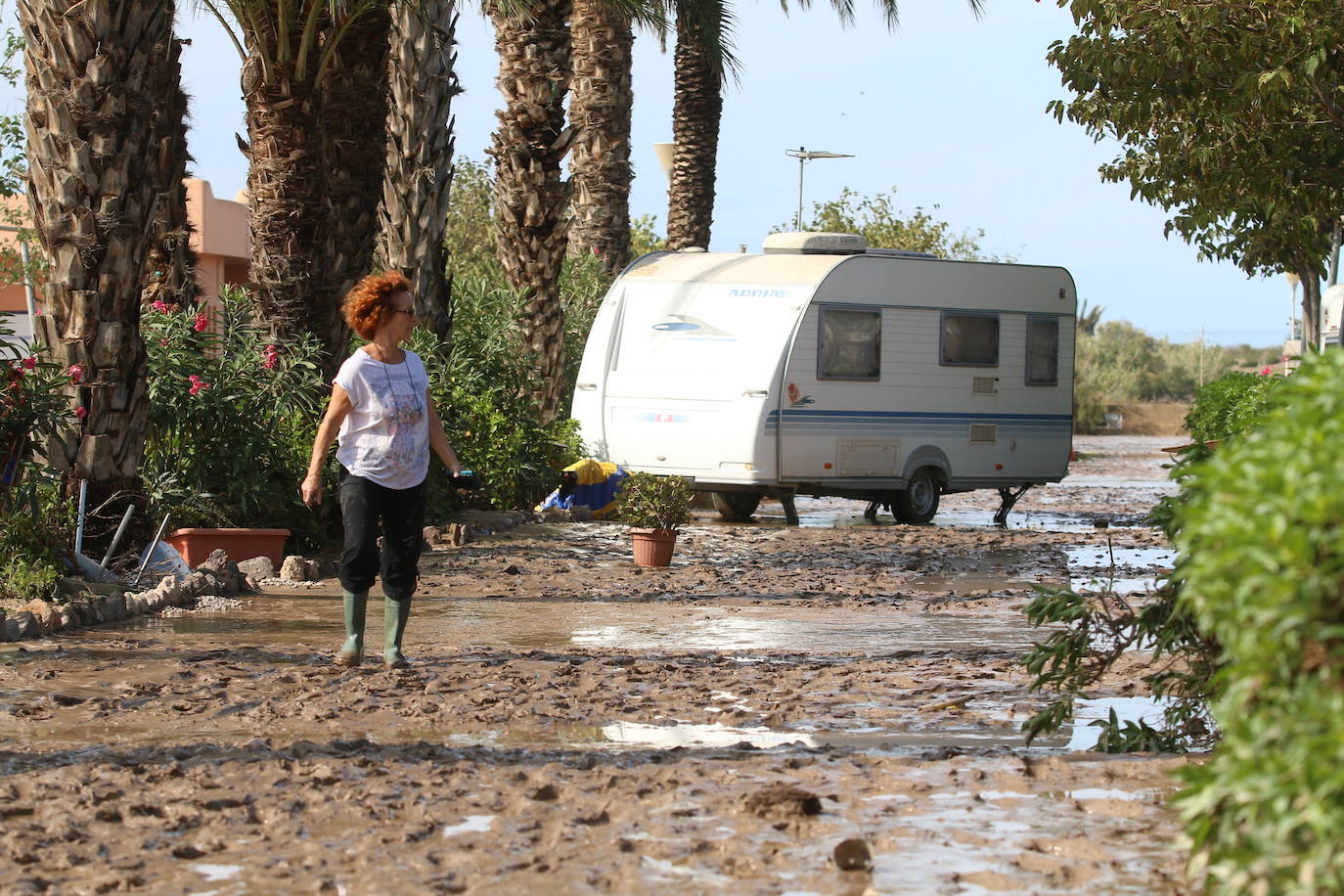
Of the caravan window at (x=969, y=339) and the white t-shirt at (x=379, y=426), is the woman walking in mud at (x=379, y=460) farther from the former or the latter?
the caravan window at (x=969, y=339)

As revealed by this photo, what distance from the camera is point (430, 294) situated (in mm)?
16750

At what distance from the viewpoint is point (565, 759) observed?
19.7ft

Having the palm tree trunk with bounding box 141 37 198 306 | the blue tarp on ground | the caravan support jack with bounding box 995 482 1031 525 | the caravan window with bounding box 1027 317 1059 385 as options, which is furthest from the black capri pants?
the caravan window with bounding box 1027 317 1059 385

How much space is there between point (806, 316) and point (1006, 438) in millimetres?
3481

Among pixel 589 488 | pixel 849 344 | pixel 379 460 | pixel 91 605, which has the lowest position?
pixel 91 605

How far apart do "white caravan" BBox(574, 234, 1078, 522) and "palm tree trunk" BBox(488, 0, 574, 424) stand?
3.39 feet

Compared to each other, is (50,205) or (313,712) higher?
(50,205)

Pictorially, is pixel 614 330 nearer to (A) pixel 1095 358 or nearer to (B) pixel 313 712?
(B) pixel 313 712

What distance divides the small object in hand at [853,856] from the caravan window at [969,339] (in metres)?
14.8

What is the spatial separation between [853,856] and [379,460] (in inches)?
159

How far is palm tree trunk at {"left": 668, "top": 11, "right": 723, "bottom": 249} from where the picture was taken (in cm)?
2658

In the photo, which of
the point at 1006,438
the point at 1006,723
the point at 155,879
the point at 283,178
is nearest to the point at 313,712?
the point at 155,879

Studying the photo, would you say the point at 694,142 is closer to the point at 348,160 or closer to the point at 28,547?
the point at 348,160

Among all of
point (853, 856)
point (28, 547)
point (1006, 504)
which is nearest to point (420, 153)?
point (28, 547)
